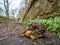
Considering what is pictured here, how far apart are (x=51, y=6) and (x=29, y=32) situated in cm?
418

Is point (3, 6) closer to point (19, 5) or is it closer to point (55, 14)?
point (19, 5)

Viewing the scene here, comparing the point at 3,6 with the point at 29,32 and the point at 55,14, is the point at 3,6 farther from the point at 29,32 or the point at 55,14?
the point at 29,32

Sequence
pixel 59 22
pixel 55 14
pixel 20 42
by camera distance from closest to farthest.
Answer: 1. pixel 20 42
2. pixel 59 22
3. pixel 55 14

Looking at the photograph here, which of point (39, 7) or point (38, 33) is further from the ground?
point (39, 7)

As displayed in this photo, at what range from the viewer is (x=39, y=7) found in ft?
30.2

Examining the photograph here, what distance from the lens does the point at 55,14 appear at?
859 centimetres

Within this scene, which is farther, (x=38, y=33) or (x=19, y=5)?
(x=19, y=5)

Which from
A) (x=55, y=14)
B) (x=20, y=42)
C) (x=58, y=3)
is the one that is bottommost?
(x=20, y=42)

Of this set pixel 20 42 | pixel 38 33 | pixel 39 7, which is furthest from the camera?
pixel 39 7

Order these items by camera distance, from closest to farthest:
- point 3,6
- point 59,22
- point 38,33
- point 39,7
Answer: point 38,33 < point 59,22 < point 39,7 < point 3,6

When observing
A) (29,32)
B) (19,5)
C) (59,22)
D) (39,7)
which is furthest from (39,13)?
(19,5)

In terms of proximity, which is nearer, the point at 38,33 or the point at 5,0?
the point at 38,33

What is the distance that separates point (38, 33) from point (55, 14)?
3744mm

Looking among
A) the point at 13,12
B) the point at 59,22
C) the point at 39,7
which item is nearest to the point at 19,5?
the point at 13,12
